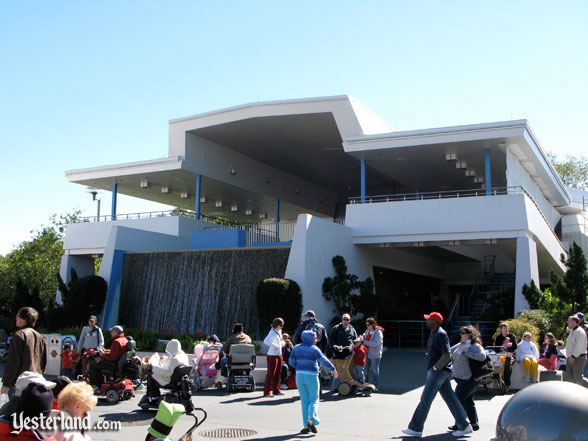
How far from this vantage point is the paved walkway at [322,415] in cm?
891

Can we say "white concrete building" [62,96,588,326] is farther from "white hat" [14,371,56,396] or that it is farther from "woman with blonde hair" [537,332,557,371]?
"white hat" [14,371,56,396]

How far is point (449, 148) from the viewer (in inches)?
950

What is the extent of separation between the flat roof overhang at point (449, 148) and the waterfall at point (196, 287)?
585 centimetres

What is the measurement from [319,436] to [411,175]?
23.1 metres

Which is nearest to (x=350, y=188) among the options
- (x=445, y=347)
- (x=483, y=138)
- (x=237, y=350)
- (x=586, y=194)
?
(x=586, y=194)

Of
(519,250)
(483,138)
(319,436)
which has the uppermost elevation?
(483,138)

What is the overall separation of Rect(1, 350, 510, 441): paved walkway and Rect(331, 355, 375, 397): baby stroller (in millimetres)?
173

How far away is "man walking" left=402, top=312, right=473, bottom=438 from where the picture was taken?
8.68 metres

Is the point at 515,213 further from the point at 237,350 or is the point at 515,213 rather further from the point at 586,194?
the point at 586,194

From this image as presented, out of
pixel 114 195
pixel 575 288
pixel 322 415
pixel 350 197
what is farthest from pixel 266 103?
pixel 322 415

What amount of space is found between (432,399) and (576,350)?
14.5 feet

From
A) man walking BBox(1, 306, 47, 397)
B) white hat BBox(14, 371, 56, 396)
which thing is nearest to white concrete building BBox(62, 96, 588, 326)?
man walking BBox(1, 306, 47, 397)

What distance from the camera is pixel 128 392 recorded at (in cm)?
1191

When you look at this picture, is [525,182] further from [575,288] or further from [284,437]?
[284,437]
